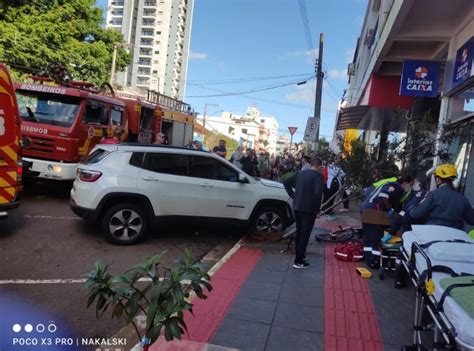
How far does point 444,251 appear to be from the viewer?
3406 millimetres

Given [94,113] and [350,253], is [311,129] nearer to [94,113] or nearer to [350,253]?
[94,113]

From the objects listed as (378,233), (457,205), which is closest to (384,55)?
(378,233)

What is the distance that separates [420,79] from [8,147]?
8483 millimetres

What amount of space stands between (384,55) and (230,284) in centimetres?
764

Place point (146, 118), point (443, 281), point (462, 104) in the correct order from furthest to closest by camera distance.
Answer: point (146, 118), point (462, 104), point (443, 281)

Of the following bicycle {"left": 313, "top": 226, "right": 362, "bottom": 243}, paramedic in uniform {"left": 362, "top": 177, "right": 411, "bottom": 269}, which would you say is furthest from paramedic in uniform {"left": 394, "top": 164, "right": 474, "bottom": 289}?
bicycle {"left": 313, "top": 226, "right": 362, "bottom": 243}

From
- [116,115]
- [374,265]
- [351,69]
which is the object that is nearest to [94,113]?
[116,115]

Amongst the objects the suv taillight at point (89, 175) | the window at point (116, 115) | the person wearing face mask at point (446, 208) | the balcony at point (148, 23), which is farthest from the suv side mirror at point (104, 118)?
the balcony at point (148, 23)

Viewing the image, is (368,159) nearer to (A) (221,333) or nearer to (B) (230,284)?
(B) (230,284)

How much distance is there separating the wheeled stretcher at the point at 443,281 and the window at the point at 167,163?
4293 mm

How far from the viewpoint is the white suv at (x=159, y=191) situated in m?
6.91

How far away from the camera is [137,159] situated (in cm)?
715

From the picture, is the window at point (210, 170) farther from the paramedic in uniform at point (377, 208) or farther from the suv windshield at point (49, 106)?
the suv windshield at point (49, 106)

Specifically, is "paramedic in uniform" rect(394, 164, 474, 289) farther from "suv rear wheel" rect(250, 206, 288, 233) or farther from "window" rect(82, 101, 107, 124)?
"window" rect(82, 101, 107, 124)
